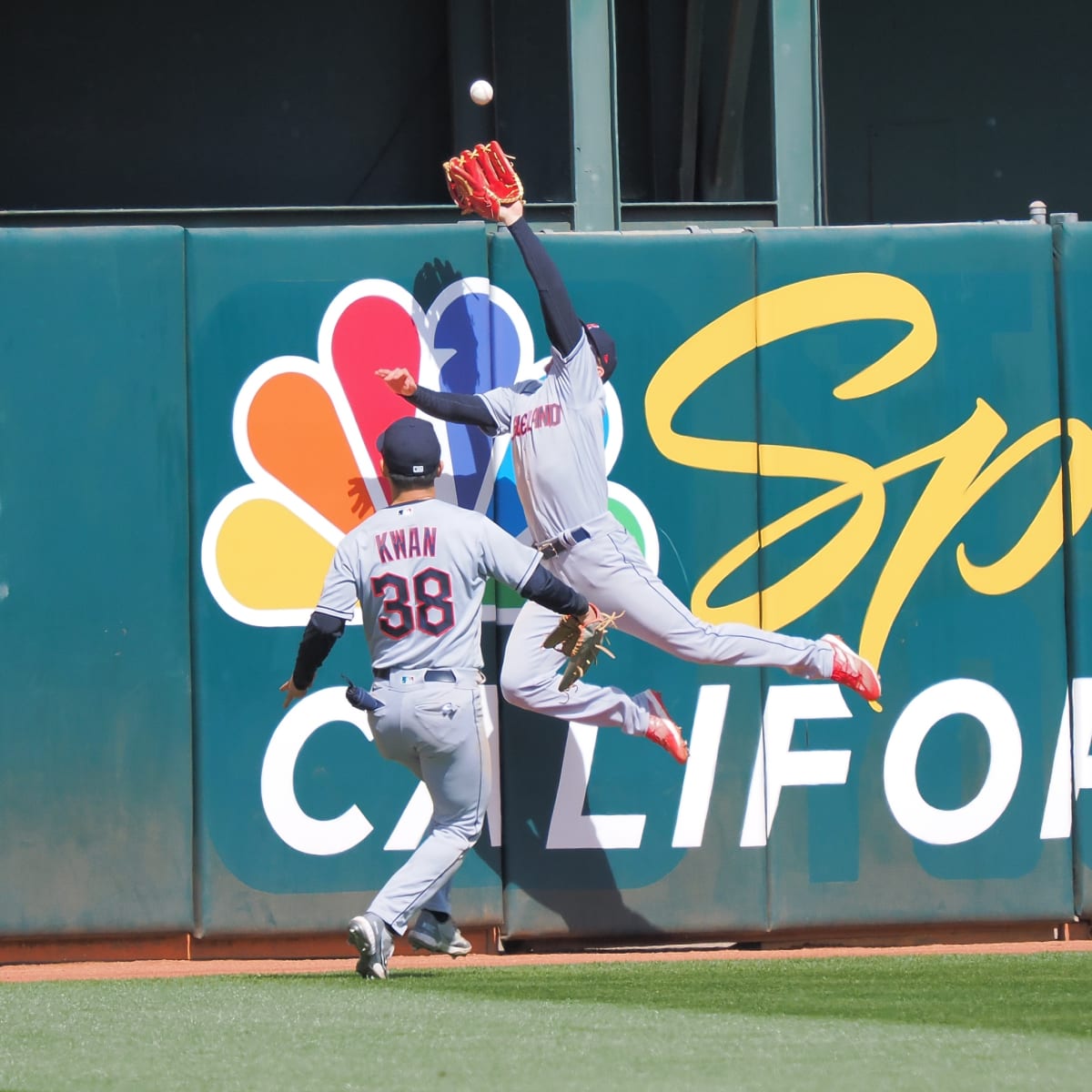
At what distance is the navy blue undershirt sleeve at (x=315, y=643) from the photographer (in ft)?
18.4

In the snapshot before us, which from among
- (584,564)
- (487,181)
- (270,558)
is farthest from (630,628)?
(487,181)

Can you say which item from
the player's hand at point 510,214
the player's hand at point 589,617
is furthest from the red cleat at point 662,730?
the player's hand at point 510,214

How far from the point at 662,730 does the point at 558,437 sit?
3.80 ft

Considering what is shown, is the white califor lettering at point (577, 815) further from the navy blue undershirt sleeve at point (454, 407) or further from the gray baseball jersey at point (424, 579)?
the navy blue undershirt sleeve at point (454, 407)

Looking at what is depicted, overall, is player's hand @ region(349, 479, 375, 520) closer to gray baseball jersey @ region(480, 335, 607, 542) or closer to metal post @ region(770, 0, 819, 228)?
gray baseball jersey @ region(480, 335, 607, 542)

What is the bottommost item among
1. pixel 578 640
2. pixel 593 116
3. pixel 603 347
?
pixel 578 640

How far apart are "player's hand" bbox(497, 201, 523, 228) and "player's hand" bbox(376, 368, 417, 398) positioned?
0.66m

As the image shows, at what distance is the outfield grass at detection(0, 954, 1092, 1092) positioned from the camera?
3.59 metres

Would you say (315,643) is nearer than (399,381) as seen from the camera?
Yes

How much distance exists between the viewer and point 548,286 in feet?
19.7

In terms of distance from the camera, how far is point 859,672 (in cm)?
628

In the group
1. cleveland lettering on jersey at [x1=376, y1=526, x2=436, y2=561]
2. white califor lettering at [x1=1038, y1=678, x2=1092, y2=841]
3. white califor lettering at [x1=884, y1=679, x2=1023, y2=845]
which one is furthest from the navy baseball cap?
white califor lettering at [x1=1038, y1=678, x2=1092, y2=841]

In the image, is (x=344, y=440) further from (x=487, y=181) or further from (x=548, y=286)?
(x=487, y=181)

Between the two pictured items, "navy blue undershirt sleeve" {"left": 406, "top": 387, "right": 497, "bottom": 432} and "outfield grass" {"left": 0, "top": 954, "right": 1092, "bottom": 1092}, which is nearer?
"outfield grass" {"left": 0, "top": 954, "right": 1092, "bottom": 1092}
